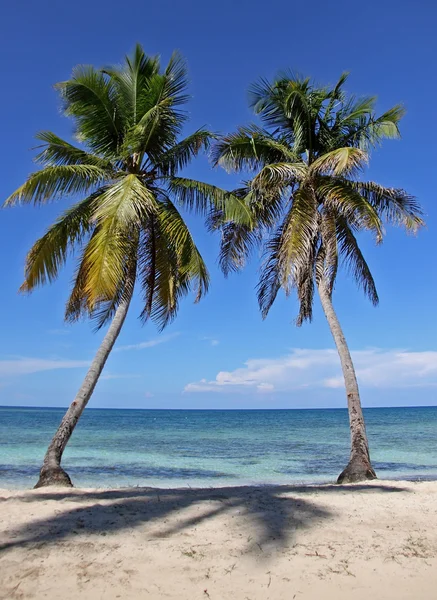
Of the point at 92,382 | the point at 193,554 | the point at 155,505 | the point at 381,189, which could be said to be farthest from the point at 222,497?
the point at 381,189

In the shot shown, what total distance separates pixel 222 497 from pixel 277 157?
950 centimetres

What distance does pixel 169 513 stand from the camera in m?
6.59

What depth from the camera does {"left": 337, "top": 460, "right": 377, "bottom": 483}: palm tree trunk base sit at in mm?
10172

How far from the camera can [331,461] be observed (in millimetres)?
20781

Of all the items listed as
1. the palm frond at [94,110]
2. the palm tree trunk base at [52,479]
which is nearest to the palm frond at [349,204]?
the palm frond at [94,110]

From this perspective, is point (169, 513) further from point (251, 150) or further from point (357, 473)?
point (251, 150)

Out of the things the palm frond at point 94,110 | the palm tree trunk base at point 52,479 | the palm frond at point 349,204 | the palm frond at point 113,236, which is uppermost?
the palm frond at point 94,110

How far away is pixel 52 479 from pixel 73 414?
4.29 feet

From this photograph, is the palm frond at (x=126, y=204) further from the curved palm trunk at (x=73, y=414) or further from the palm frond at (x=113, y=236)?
the curved palm trunk at (x=73, y=414)

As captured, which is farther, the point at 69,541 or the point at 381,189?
the point at 381,189

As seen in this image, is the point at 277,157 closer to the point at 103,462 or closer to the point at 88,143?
the point at 88,143

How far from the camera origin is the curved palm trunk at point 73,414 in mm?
9305

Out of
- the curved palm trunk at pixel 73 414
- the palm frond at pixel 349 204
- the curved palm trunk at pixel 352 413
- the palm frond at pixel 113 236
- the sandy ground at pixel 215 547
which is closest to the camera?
the sandy ground at pixel 215 547

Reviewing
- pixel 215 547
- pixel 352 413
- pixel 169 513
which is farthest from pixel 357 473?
pixel 215 547
